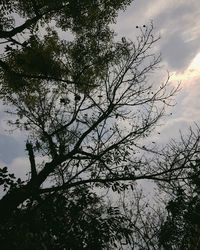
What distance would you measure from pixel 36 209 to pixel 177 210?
15.4ft

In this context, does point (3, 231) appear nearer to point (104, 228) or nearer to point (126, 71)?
point (104, 228)

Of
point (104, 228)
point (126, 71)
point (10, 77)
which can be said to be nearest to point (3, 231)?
point (104, 228)

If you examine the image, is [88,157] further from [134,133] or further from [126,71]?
[126,71]

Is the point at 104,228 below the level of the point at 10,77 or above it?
below

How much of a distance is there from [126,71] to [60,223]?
5.67m

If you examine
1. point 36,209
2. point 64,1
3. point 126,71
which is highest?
point 126,71

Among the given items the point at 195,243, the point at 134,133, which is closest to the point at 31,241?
the point at 134,133

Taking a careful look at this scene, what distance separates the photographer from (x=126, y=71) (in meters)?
12.4

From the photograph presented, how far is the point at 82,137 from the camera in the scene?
37.1 feet

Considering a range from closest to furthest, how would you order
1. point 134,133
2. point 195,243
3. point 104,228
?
point 104,228
point 134,133
point 195,243

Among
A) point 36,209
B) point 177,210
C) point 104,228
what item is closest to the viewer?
point 36,209

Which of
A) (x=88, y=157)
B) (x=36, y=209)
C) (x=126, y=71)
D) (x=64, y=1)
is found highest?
(x=126, y=71)

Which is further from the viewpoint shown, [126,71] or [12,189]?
[126,71]

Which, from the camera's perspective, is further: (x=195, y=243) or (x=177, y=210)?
(x=195, y=243)
